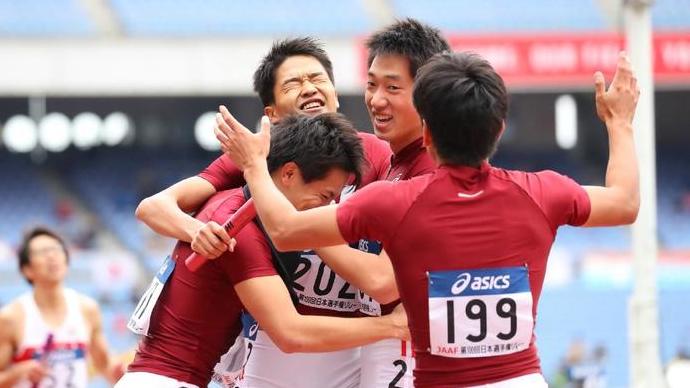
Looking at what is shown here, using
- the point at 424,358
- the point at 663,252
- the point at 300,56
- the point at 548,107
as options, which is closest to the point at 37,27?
the point at 548,107

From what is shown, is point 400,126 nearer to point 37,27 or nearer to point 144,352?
point 144,352

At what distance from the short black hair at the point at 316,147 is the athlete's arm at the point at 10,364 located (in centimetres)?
443

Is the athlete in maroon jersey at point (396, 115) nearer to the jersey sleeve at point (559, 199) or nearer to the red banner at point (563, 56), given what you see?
the jersey sleeve at point (559, 199)

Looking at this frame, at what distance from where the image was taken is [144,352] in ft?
16.3

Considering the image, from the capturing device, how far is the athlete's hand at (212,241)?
4504mm

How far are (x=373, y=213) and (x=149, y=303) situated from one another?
1.34m

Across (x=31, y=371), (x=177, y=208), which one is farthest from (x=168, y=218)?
(x=31, y=371)

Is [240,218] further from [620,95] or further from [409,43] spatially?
[620,95]

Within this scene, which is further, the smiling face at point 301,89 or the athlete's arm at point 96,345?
the athlete's arm at point 96,345

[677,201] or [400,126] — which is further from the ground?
[677,201]

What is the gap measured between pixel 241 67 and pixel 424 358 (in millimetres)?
16844

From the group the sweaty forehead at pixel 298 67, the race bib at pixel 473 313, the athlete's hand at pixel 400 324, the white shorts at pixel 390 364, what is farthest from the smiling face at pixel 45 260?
the race bib at pixel 473 313

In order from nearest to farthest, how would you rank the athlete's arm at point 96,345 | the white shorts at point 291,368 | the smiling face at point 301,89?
the white shorts at point 291,368, the smiling face at point 301,89, the athlete's arm at point 96,345

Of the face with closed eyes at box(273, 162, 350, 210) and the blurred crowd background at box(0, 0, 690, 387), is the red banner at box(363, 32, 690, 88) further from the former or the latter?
the face with closed eyes at box(273, 162, 350, 210)
